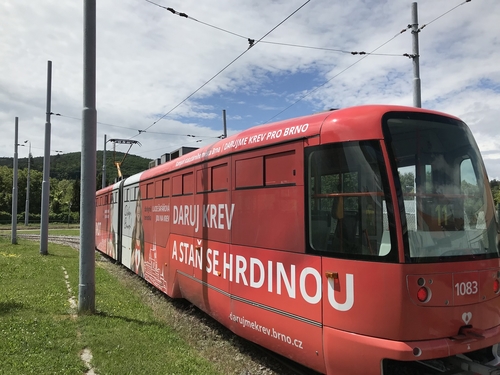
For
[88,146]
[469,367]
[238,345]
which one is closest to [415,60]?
[88,146]

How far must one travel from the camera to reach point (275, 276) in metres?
5.14

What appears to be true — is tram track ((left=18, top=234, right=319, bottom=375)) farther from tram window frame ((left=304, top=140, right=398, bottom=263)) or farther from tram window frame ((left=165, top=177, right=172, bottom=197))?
tram window frame ((left=165, top=177, right=172, bottom=197))

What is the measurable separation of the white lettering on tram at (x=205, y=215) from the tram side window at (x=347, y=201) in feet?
5.71

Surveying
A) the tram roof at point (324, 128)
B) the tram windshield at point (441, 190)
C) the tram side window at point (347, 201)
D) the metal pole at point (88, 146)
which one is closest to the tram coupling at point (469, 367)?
the tram windshield at point (441, 190)

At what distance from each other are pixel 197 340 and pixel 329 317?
294 centimetres

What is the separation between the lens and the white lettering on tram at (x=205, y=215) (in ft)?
20.5

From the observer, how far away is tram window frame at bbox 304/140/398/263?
417 centimetres

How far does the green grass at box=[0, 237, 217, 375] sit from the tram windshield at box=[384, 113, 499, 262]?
117 inches

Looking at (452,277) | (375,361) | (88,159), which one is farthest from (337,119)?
(88,159)

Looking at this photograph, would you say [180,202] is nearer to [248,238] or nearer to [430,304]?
[248,238]

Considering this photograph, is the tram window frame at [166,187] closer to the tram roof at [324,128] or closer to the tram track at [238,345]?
the tram track at [238,345]

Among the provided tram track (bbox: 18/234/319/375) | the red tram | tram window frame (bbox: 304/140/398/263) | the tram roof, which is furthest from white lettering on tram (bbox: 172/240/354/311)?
the tram roof

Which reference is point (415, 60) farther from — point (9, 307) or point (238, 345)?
point (9, 307)

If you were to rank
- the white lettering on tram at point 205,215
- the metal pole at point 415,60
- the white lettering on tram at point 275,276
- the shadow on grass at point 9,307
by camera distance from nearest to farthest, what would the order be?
the white lettering on tram at point 275,276
the white lettering on tram at point 205,215
the shadow on grass at point 9,307
the metal pole at point 415,60
